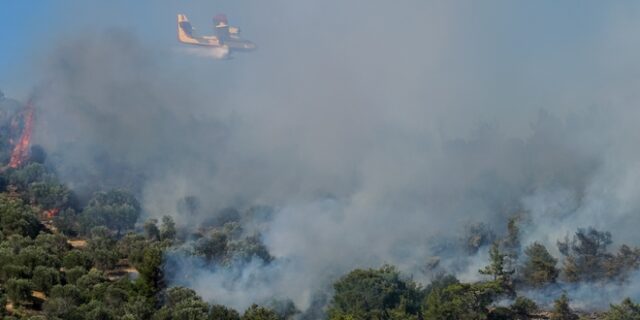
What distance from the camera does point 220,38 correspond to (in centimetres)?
13962

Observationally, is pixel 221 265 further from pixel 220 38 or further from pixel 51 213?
pixel 220 38

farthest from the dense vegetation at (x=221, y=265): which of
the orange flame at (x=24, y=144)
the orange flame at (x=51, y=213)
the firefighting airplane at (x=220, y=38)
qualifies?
the firefighting airplane at (x=220, y=38)

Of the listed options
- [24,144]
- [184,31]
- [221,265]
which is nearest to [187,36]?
[184,31]

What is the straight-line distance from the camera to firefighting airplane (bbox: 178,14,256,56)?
→ 5458 inches

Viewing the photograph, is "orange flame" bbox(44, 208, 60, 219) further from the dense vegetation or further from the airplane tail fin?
the airplane tail fin

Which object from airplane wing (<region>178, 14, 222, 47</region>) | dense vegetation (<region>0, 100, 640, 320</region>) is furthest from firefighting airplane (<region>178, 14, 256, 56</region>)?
dense vegetation (<region>0, 100, 640, 320</region>)

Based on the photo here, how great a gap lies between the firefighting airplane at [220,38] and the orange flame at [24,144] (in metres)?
43.8

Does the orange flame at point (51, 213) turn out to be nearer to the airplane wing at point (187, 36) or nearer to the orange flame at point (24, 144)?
the orange flame at point (24, 144)

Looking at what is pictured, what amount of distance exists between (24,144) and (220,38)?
53101 mm

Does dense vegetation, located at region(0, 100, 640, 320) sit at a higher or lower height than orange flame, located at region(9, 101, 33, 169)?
lower

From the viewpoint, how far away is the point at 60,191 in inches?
3039

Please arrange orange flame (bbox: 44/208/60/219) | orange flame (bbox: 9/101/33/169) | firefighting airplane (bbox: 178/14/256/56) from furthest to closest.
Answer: firefighting airplane (bbox: 178/14/256/56) < orange flame (bbox: 9/101/33/169) < orange flame (bbox: 44/208/60/219)

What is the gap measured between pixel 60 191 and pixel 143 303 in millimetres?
31431

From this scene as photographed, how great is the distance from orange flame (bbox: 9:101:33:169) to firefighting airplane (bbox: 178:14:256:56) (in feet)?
144
